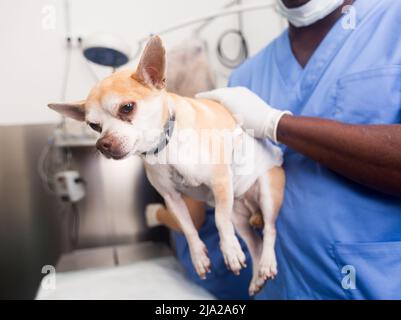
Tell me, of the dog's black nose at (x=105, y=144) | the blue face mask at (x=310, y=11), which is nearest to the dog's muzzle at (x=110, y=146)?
the dog's black nose at (x=105, y=144)

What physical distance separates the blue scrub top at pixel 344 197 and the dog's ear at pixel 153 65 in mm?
268

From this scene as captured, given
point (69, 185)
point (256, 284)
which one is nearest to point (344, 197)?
point (256, 284)

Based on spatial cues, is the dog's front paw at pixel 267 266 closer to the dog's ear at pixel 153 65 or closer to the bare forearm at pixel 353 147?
the bare forearm at pixel 353 147

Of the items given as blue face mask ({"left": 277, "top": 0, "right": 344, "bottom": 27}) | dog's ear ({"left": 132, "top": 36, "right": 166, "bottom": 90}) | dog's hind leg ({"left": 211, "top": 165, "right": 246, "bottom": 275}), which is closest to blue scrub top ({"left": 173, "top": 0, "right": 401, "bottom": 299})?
blue face mask ({"left": 277, "top": 0, "right": 344, "bottom": 27})

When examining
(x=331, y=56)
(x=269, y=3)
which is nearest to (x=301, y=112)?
(x=331, y=56)

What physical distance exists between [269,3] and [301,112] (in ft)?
0.75

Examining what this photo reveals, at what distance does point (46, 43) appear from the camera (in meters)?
0.36

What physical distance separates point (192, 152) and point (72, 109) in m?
0.14

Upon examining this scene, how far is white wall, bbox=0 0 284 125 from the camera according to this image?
1.16 feet

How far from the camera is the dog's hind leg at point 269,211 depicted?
42 cm

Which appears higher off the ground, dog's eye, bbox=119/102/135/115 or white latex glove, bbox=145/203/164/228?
dog's eye, bbox=119/102/135/115

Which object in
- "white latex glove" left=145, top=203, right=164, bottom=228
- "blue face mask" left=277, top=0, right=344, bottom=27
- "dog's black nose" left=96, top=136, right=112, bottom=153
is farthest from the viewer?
"blue face mask" left=277, top=0, right=344, bottom=27

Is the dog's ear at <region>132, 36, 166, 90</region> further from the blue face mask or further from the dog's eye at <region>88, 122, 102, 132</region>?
the blue face mask

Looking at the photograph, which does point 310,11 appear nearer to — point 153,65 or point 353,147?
point 353,147
